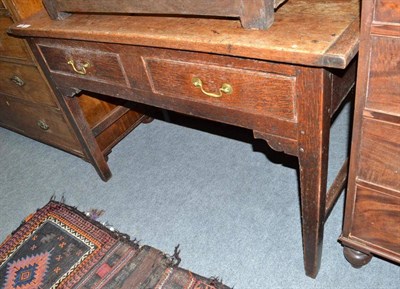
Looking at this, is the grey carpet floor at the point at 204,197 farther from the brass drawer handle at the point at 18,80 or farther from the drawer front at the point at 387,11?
the drawer front at the point at 387,11

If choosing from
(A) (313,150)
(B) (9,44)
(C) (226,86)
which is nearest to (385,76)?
(A) (313,150)

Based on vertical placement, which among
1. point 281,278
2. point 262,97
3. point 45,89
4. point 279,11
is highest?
point 279,11

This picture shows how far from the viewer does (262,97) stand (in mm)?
898

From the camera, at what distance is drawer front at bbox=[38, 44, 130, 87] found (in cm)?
116

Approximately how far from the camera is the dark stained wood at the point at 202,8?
32.6 inches

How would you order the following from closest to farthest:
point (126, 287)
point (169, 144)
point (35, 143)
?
point (126, 287)
point (169, 144)
point (35, 143)

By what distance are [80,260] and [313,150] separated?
3.95ft

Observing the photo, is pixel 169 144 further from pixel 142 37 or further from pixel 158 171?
Result: pixel 142 37

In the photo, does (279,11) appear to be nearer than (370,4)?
No

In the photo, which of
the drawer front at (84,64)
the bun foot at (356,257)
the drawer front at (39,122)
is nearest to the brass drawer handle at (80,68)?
the drawer front at (84,64)

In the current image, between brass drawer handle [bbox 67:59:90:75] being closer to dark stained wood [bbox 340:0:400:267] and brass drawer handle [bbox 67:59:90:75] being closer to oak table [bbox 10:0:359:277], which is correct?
oak table [bbox 10:0:359:277]

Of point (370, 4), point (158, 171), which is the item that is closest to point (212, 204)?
point (158, 171)

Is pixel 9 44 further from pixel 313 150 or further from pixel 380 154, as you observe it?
Result: pixel 380 154

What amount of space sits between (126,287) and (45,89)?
3.33ft
